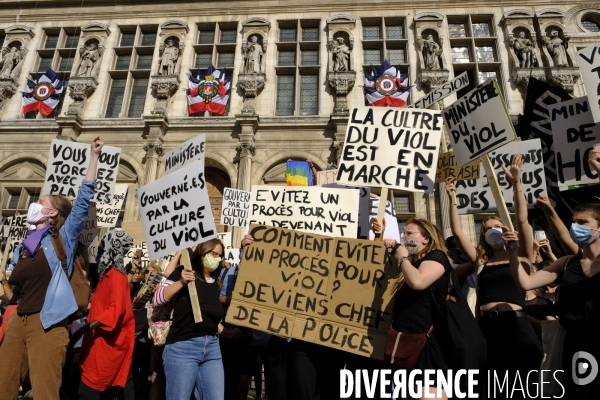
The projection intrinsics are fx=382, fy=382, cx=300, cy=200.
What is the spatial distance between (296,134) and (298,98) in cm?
190

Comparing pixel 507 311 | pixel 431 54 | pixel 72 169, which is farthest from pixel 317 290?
pixel 431 54

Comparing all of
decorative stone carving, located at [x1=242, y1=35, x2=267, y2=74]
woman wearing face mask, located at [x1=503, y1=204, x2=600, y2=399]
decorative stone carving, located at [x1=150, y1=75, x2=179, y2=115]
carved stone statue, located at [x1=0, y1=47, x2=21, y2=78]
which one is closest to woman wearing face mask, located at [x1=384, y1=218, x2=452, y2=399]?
woman wearing face mask, located at [x1=503, y1=204, x2=600, y2=399]

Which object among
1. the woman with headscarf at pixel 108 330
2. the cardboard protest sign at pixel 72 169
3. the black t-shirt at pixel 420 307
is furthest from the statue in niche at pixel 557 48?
the woman with headscarf at pixel 108 330

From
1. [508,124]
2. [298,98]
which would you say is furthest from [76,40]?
[508,124]

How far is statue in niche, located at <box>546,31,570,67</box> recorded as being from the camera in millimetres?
14863

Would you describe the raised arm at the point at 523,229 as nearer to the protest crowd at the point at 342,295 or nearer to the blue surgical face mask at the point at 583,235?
the protest crowd at the point at 342,295

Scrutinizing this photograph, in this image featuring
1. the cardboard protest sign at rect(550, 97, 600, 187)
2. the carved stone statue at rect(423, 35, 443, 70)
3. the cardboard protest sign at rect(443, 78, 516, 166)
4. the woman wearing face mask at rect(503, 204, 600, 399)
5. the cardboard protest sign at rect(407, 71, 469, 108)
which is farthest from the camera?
the carved stone statue at rect(423, 35, 443, 70)

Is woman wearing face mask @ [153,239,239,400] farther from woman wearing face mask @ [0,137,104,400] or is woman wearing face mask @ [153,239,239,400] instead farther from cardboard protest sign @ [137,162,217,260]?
woman wearing face mask @ [0,137,104,400]

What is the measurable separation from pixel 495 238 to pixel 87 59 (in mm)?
18721

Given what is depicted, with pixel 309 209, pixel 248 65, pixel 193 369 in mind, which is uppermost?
pixel 248 65

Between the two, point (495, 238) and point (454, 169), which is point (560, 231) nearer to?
point (495, 238)

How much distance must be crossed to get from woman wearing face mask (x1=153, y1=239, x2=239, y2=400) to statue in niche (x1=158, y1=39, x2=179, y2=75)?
14.6 m

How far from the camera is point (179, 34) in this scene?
57.0 feet

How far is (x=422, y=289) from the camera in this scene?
2883 millimetres
